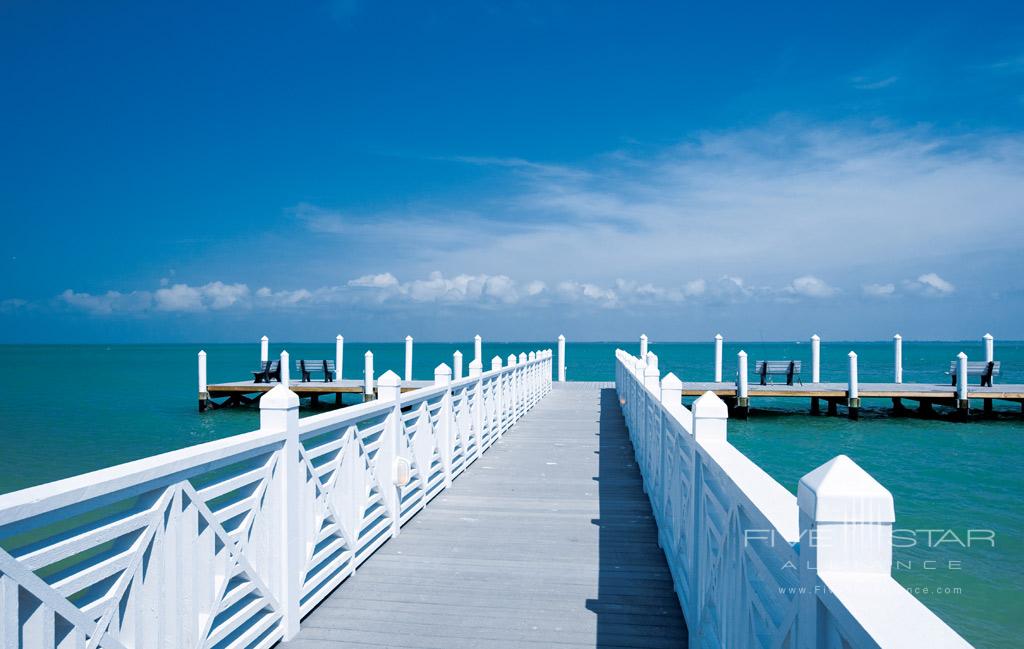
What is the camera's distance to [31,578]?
2.03 metres

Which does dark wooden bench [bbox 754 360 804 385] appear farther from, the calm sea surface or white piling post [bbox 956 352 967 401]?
white piling post [bbox 956 352 967 401]

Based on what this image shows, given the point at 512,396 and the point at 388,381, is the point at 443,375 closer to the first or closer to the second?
the point at 388,381

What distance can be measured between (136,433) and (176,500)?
21.4 meters

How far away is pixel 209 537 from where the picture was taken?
3004 mm

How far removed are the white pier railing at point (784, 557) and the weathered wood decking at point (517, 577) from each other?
0.51 metres

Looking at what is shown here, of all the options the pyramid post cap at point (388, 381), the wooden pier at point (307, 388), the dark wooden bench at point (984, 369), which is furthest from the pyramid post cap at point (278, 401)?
the dark wooden bench at point (984, 369)

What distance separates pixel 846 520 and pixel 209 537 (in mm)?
2645

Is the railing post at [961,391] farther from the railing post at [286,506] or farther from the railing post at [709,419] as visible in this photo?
the railing post at [286,506]

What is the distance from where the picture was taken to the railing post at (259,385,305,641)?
367cm

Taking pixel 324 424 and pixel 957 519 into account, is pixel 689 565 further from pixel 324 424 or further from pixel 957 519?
pixel 957 519

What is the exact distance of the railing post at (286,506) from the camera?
144 inches

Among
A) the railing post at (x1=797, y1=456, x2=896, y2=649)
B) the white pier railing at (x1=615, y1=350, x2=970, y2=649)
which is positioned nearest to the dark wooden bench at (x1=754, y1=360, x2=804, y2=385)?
the white pier railing at (x1=615, y1=350, x2=970, y2=649)

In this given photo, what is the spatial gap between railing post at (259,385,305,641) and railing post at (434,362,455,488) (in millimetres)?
3540

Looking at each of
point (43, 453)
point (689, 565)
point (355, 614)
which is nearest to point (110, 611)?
point (355, 614)
